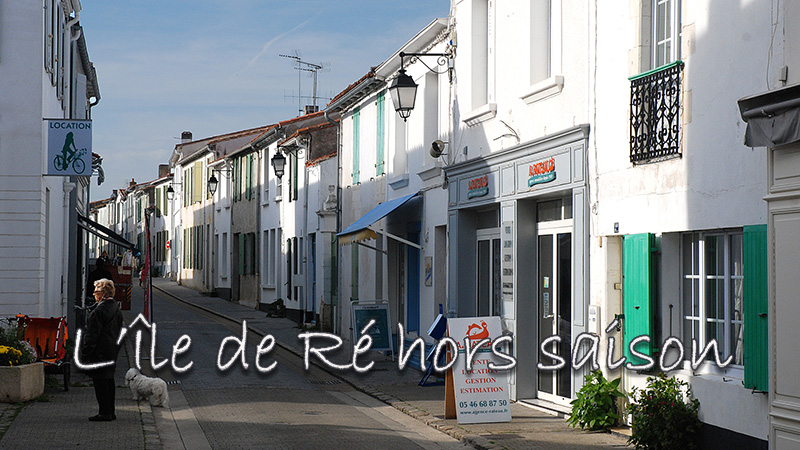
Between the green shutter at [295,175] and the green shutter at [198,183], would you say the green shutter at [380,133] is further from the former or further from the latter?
the green shutter at [198,183]

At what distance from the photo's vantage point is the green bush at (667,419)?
28.1 feet

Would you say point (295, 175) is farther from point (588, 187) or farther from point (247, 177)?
point (588, 187)

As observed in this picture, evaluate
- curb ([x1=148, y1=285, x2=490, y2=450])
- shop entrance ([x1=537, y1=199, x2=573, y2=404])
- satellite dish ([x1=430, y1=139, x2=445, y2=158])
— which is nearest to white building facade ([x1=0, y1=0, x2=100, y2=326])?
curb ([x1=148, y1=285, x2=490, y2=450])

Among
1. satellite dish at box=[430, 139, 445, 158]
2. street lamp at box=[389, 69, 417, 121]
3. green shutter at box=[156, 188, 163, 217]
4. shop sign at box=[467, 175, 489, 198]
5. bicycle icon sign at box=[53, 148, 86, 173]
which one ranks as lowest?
shop sign at box=[467, 175, 489, 198]

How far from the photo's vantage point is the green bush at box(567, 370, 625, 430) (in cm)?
995

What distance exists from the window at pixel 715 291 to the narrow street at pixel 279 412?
2.86m

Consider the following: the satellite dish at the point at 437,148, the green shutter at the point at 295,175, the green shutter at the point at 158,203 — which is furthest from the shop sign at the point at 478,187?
the green shutter at the point at 158,203

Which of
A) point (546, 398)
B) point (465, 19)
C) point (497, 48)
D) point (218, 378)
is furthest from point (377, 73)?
point (546, 398)

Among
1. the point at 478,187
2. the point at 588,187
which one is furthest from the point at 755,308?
the point at 478,187

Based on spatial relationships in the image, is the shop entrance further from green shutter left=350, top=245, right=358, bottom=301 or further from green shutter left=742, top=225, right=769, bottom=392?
green shutter left=350, top=245, right=358, bottom=301

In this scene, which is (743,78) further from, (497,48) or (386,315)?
(386,315)

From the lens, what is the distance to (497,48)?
13.8 meters

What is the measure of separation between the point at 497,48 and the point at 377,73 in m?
5.58

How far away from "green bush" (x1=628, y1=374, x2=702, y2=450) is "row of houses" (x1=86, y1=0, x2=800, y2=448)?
0.45 ft
